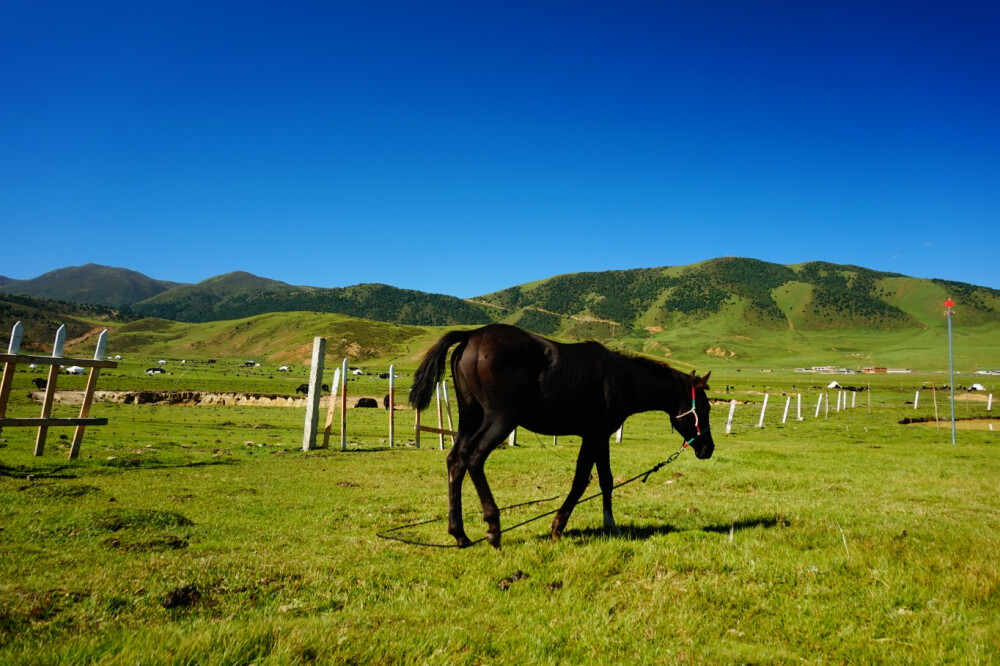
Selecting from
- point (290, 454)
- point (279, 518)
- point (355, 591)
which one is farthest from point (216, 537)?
point (290, 454)

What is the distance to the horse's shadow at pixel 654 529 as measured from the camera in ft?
27.3

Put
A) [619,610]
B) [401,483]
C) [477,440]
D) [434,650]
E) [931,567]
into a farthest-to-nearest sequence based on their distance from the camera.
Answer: [401,483] < [477,440] < [931,567] < [619,610] < [434,650]

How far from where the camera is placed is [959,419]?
43.2m

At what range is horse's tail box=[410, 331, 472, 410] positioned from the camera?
843 centimetres

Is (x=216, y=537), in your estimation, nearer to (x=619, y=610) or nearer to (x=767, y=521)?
(x=619, y=610)

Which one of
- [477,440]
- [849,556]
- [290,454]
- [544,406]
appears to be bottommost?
[290,454]

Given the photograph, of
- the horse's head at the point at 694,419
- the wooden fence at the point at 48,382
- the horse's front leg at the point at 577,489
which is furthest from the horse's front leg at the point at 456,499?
the wooden fence at the point at 48,382

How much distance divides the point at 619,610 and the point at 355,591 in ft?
9.22

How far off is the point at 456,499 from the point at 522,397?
1745mm

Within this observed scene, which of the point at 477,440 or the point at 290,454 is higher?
the point at 477,440

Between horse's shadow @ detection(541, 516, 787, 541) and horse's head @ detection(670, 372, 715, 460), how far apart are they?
Result: 1.23 meters

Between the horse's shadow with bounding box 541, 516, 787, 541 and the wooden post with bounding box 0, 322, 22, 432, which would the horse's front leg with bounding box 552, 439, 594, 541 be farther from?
the wooden post with bounding box 0, 322, 22, 432

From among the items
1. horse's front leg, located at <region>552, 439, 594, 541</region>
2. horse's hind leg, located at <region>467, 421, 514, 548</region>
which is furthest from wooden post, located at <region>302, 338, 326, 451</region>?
horse's front leg, located at <region>552, 439, 594, 541</region>

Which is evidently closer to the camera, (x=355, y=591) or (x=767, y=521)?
(x=355, y=591)
